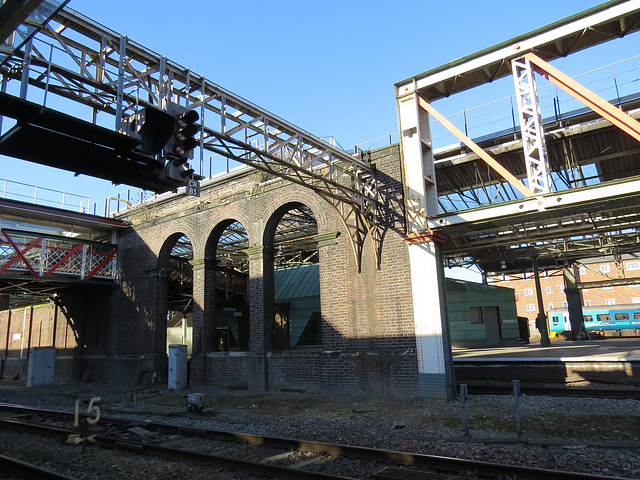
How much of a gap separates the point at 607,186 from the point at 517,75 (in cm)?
352

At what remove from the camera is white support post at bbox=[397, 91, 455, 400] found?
452 inches

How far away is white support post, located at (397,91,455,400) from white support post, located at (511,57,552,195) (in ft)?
8.31

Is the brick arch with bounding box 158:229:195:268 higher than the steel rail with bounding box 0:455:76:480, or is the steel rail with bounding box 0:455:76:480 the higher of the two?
the brick arch with bounding box 158:229:195:268

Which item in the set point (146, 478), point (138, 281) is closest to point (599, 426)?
point (146, 478)

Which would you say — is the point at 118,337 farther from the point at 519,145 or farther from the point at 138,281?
the point at 519,145

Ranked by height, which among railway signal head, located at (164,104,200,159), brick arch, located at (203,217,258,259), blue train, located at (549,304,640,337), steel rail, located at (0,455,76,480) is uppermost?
brick arch, located at (203,217,258,259)

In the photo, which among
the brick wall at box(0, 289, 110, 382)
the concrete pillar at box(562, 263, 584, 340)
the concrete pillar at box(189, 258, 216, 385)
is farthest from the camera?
the concrete pillar at box(562, 263, 584, 340)

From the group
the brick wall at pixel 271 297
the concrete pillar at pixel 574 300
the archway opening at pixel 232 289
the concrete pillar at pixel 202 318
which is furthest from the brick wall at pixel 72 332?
the concrete pillar at pixel 574 300

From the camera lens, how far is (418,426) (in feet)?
28.6

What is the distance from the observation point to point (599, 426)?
809 centimetres

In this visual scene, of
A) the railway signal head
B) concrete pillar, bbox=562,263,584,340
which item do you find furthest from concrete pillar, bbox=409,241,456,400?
concrete pillar, bbox=562,263,584,340

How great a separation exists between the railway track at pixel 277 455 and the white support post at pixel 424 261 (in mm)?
5488

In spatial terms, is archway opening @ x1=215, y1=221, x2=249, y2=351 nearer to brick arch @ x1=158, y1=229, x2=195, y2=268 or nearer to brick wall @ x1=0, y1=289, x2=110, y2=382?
brick arch @ x1=158, y1=229, x2=195, y2=268

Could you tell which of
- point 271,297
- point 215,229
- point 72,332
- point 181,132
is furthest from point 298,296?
point 181,132
